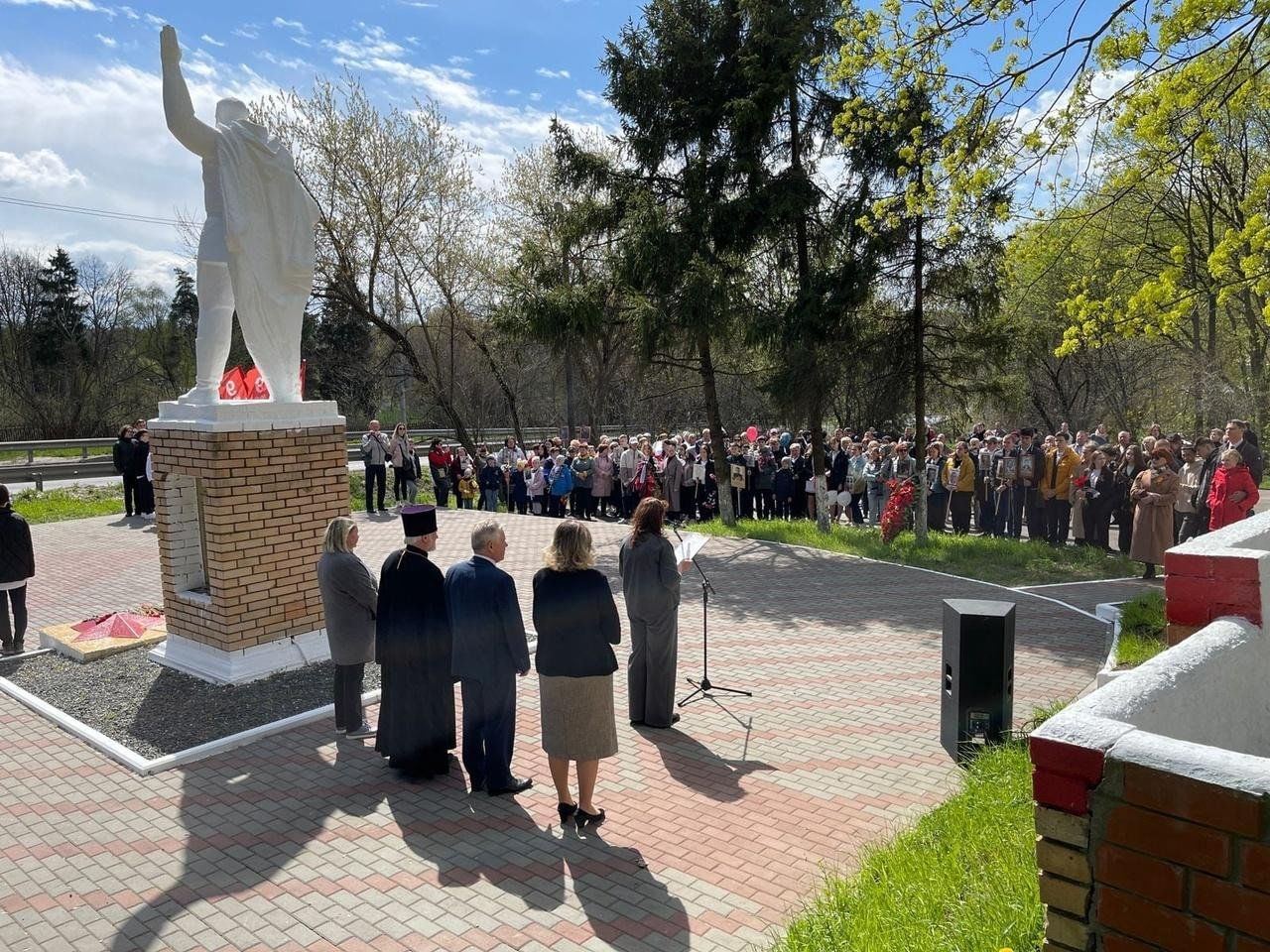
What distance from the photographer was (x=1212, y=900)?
2.36 meters

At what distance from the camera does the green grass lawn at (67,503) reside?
18703 mm

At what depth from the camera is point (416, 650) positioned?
18.9 ft

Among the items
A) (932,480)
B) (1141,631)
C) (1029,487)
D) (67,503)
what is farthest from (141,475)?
(1141,631)

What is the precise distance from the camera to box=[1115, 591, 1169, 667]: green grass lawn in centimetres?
709

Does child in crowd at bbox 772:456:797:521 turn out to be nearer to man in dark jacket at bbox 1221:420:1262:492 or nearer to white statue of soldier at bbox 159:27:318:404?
man in dark jacket at bbox 1221:420:1262:492

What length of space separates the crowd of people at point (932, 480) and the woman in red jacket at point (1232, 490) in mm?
15

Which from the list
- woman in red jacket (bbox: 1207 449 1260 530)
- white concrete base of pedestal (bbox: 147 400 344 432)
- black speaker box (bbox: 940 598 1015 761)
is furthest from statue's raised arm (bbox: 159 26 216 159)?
woman in red jacket (bbox: 1207 449 1260 530)

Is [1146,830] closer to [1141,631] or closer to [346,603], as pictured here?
[346,603]

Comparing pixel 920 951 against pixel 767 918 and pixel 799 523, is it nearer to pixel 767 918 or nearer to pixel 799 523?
pixel 767 918

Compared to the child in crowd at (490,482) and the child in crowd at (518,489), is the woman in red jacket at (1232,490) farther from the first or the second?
the child in crowd at (490,482)

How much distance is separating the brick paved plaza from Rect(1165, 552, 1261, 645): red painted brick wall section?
1901mm

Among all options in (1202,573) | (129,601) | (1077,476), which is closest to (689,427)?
(1077,476)

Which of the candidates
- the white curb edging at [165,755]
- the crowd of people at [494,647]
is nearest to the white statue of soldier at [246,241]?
the crowd of people at [494,647]


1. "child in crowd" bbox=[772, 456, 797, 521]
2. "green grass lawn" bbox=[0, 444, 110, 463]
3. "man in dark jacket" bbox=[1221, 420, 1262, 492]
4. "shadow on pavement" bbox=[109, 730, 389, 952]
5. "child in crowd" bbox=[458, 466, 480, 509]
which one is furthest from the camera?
"green grass lawn" bbox=[0, 444, 110, 463]
